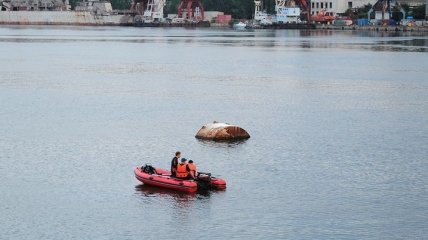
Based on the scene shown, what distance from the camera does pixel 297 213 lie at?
3025 cm

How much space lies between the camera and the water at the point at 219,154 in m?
29.1

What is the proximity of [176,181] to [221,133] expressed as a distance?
10738 millimetres

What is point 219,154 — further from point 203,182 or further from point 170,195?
point 170,195

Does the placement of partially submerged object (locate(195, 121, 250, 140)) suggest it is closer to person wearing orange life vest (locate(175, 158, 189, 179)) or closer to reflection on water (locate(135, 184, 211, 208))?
reflection on water (locate(135, 184, 211, 208))

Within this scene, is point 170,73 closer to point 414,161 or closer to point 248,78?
point 248,78

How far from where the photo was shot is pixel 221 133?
43.2m

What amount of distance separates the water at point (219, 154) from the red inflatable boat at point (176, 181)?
1.16 ft

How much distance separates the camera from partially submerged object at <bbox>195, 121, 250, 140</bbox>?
43250 millimetres

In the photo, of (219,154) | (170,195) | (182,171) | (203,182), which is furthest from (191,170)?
(219,154)

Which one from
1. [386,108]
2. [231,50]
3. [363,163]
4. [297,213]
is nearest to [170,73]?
[386,108]

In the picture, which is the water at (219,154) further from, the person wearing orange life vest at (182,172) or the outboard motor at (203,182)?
the person wearing orange life vest at (182,172)

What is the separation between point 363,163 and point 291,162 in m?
2.73

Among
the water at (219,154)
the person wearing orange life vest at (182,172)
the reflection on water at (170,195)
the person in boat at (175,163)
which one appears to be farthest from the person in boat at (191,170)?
the water at (219,154)

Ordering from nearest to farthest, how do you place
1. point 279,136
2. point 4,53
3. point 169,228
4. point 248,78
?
1. point 169,228
2. point 279,136
3. point 248,78
4. point 4,53
